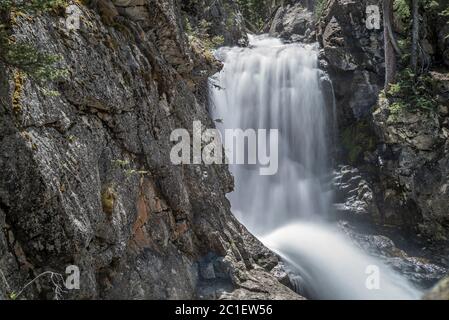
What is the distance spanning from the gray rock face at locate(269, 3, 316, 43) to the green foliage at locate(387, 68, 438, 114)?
30.8ft

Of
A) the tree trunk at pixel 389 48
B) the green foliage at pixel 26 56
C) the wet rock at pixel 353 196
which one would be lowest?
the wet rock at pixel 353 196

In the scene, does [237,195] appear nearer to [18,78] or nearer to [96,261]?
[96,261]

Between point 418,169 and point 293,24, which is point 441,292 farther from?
point 293,24

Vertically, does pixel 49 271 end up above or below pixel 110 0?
below

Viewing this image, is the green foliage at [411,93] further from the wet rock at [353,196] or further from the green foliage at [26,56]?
the green foliage at [26,56]

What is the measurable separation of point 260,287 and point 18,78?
630cm

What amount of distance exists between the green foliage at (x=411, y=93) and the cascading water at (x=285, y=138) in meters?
3.50

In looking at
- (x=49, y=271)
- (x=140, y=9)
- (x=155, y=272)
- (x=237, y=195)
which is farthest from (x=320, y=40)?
(x=49, y=271)

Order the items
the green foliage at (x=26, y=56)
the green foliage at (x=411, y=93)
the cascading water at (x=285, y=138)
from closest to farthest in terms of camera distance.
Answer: the green foliage at (x=26, y=56) → the green foliage at (x=411, y=93) → the cascading water at (x=285, y=138)

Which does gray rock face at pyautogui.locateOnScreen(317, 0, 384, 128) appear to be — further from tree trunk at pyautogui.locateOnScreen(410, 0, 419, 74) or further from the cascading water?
tree trunk at pyautogui.locateOnScreen(410, 0, 419, 74)

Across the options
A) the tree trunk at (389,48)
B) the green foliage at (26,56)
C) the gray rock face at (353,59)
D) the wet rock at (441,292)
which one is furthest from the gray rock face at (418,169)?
the green foliage at (26,56)

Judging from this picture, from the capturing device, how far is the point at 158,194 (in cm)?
862

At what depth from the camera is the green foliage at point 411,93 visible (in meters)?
14.7

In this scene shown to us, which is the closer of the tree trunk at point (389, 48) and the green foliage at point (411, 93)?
the green foliage at point (411, 93)
